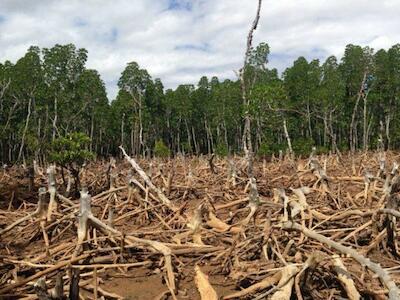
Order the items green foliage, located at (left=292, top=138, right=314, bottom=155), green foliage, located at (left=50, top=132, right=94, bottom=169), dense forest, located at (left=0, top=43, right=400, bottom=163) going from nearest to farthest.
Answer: green foliage, located at (left=50, top=132, right=94, bottom=169)
green foliage, located at (left=292, top=138, right=314, bottom=155)
dense forest, located at (left=0, top=43, right=400, bottom=163)

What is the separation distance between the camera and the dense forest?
3406 cm

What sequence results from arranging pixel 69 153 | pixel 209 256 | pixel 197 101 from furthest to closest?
pixel 197 101 → pixel 69 153 → pixel 209 256

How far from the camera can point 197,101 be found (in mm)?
49250

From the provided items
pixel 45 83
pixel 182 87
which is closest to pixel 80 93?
pixel 45 83

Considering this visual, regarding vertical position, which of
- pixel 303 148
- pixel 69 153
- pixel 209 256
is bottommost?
pixel 303 148

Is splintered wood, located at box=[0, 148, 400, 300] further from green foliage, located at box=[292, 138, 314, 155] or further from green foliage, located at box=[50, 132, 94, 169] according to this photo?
green foliage, located at box=[292, 138, 314, 155]

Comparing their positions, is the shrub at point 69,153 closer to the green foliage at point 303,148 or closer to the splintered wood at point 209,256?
the splintered wood at point 209,256

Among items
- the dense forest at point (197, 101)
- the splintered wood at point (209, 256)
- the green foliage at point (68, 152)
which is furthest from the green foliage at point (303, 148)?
the splintered wood at point (209, 256)

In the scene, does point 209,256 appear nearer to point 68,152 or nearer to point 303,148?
point 68,152

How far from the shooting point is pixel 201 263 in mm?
4906

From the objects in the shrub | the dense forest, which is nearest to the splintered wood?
the shrub

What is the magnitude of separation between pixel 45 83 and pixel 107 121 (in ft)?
33.5

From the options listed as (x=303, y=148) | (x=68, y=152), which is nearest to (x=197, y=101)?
(x=303, y=148)

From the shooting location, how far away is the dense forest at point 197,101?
34062mm
